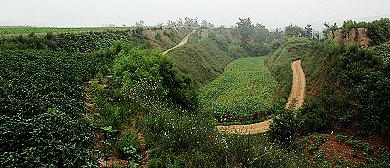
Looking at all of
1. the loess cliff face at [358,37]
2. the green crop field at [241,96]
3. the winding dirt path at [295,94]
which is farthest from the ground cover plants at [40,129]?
the loess cliff face at [358,37]

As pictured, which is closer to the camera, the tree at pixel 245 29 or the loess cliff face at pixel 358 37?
the loess cliff face at pixel 358 37

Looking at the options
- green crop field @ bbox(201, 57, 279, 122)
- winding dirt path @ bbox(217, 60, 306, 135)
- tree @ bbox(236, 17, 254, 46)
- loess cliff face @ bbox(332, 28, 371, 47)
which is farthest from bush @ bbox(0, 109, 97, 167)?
tree @ bbox(236, 17, 254, 46)

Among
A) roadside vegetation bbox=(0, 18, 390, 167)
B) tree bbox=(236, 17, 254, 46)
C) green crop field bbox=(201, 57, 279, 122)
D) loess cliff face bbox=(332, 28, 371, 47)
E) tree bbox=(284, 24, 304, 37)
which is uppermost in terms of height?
tree bbox=(236, 17, 254, 46)

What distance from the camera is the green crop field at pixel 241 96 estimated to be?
59.4ft

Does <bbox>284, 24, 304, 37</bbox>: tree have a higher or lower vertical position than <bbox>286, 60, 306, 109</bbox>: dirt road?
higher

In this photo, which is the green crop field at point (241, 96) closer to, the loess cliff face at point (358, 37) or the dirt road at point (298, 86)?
the dirt road at point (298, 86)

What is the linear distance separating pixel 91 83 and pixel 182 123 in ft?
17.9

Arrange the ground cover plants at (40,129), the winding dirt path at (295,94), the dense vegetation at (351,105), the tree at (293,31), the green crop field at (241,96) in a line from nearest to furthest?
the ground cover plants at (40,129)
the dense vegetation at (351,105)
the winding dirt path at (295,94)
the green crop field at (241,96)
the tree at (293,31)

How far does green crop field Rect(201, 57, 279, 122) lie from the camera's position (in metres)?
18.1

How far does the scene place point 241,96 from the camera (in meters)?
23.9

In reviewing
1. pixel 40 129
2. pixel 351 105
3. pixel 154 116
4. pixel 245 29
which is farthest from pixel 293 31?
pixel 40 129

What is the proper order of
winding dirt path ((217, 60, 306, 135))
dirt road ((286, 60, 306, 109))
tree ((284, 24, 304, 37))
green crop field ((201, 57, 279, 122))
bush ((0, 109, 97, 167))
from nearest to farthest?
bush ((0, 109, 97, 167)), winding dirt path ((217, 60, 306, 135)), green crop field ((201, 57, 279, 122)), dirt road ((286, 60, 306, 109)), tree ((284, 24, 304, 37))

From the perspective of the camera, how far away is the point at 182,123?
5.07 metres

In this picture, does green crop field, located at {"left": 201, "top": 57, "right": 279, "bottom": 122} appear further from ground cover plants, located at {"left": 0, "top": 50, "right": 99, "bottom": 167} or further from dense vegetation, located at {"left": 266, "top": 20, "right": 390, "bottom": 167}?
ground cover plants, located at {"left": 0, "top": 50, "right": 99, "bottom": 167}
